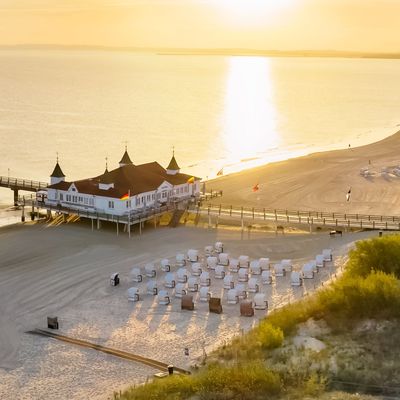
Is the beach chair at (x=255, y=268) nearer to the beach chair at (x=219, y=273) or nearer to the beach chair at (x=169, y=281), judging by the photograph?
the beach chair at (x=219, y=273)

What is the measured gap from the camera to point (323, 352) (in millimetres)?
24641

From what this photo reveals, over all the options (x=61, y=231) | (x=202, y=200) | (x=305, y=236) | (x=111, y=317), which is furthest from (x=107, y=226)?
(x=111, y=317)

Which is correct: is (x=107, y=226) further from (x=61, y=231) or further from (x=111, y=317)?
(x=111, y=317)

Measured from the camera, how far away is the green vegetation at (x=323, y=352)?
71.0 feet

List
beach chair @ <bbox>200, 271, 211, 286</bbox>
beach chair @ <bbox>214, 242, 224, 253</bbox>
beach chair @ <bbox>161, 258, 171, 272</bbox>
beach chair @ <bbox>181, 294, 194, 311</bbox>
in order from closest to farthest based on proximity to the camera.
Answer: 1. beach chair @ <bbox>181, 294, 194, 311</bbox>
2. beach chair @ <bbox>200, 271, 211, 286</bbox>
3. beach chair @ <bbox>161, 258, 171, 272</bbox>
4. beach chair @ <bbox>214, 242, 224, 253</bbox>

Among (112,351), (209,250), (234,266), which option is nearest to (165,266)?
(209,250)

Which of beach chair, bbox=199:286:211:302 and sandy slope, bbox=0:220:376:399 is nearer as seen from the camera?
sandy slope, bbox=0:220:376:399

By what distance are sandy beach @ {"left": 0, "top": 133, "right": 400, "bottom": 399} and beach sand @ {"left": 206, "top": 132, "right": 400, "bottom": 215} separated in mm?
215

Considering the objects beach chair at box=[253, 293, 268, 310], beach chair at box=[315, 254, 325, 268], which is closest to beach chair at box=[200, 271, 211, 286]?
beach chair at box=[253, 293, 268, 310]

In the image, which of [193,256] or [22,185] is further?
[22,185]

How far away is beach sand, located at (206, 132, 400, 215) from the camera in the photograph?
52438mm

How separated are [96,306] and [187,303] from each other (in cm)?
400

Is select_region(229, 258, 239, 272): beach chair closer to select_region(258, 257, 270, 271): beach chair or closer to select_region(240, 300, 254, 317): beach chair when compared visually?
select_region(258, 257, 270, 271): beach chair

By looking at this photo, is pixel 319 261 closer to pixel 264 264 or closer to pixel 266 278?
pixel 264 264
